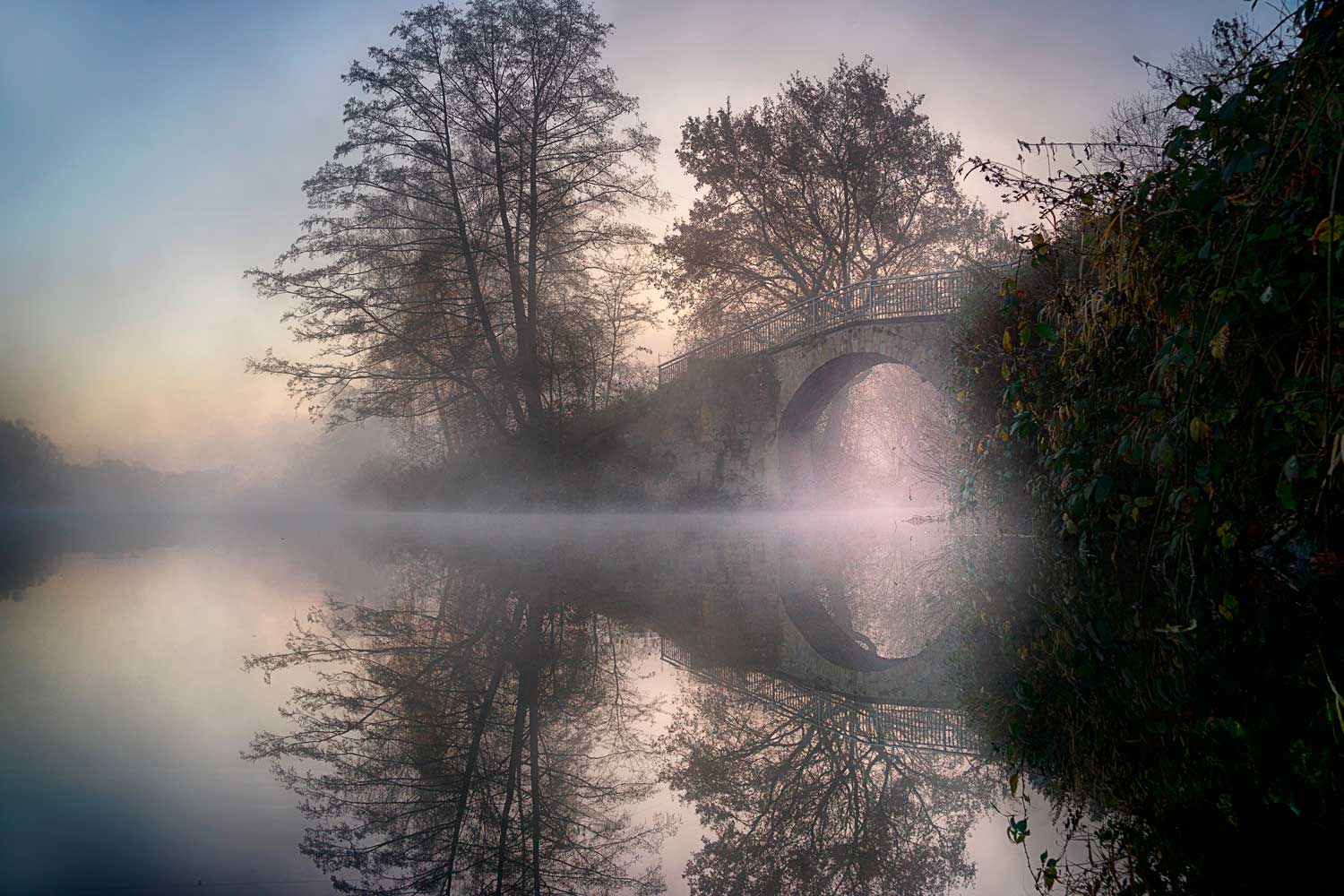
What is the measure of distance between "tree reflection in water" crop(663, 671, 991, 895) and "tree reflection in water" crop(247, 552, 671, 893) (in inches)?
4.6

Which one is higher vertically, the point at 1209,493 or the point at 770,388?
the point at 770,388

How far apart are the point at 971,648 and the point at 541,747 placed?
1.90 m

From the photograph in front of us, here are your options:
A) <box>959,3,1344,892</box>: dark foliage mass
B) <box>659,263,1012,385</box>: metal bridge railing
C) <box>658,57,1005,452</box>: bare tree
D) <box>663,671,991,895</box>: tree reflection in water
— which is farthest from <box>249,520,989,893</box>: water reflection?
<box>658,57,1005,452</box>: bare tree

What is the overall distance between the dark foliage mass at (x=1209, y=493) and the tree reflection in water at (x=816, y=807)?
0.19 metres

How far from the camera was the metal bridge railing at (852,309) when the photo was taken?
14031 millimetres

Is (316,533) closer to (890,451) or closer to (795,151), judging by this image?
(795,151)

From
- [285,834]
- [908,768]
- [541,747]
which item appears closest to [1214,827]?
[908,768]

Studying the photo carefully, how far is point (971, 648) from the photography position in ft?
10.5

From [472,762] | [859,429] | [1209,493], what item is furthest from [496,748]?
[859,429]

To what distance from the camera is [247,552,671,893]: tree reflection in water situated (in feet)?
4.67

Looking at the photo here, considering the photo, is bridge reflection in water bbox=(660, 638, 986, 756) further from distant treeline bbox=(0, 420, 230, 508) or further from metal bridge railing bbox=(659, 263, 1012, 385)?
distant treeline bbox=(0, 420, 230, 508)

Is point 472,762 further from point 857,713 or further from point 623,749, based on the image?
point 857,713

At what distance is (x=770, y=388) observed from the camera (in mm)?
17891

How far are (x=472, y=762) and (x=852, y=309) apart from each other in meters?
14.6
